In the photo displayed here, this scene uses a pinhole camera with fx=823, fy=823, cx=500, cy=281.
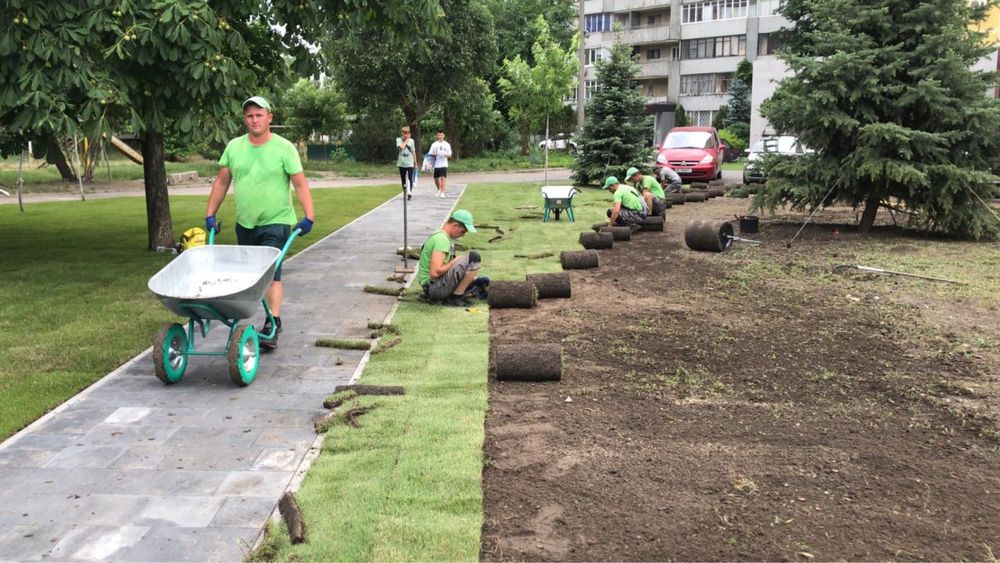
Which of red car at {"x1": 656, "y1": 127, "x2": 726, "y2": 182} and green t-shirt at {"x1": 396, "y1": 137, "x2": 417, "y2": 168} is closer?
green t-shirt at {"x1": 396, "y1": 137, "x2": 417, "y2": 168}

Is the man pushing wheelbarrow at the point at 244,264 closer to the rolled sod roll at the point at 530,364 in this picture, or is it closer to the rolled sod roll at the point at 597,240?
the rolled sod roll at the point at 530,364

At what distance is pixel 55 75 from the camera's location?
7.63 meters

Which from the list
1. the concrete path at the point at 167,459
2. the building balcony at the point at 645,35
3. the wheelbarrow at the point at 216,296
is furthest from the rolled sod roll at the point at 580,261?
the building balcony at the point at 645,35

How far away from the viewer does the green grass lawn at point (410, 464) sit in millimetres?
3582

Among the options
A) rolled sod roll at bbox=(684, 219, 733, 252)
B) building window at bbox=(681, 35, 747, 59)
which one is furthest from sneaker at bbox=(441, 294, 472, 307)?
building window at bbox=(681, 35, 747, 59)

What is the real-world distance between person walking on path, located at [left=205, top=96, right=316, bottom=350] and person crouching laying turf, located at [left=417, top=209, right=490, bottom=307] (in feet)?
6.51

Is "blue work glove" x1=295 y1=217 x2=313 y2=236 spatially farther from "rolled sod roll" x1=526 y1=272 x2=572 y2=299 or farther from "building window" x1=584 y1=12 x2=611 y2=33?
"building window" x1=584 y1=12 x2=611 y2=33

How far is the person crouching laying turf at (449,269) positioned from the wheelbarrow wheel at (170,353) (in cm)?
297

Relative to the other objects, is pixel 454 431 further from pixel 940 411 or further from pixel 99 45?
pixel 99 45

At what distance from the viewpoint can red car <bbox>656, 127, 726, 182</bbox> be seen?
26172mm

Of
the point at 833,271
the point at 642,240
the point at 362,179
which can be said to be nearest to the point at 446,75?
the point at 362,179

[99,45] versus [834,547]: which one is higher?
[99,45]

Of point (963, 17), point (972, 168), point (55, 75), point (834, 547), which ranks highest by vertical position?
point (963, 17)

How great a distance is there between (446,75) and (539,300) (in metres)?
27.2
